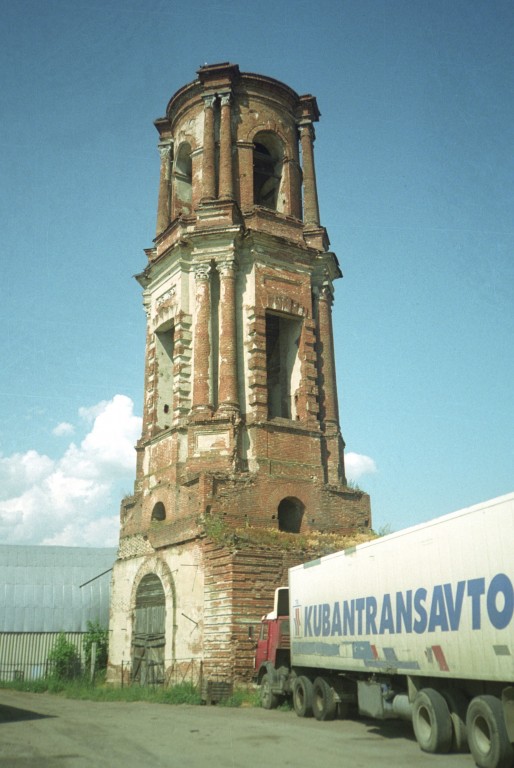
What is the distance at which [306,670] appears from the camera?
587 inches

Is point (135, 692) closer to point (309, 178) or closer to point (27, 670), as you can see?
point (27, 670)

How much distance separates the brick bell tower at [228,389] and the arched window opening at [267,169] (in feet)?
0.25

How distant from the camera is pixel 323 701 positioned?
1365 centimetres

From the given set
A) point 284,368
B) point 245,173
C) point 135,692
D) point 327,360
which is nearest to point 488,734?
point 135,692

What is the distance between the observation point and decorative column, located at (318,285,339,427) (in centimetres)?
2389

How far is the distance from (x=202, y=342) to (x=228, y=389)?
1.91 metres

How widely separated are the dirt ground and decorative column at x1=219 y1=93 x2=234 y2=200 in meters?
16.6

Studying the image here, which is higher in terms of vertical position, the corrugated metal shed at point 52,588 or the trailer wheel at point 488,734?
the corrugated metal shed at point 52,588

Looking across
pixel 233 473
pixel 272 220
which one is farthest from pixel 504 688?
pixel 272 220

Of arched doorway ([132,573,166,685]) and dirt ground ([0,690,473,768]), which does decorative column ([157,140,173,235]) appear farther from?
dirt ground ([0,690,473,768])

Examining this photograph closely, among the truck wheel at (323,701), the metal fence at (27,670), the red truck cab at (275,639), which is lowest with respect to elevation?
the metal fence at (27,670)

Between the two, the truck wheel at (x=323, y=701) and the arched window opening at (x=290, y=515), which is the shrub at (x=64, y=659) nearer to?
the arched window opening at (x=290, y=515)

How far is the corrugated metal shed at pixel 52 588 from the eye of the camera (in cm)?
3259

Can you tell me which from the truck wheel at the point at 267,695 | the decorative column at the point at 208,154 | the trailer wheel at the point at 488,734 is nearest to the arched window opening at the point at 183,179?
the decorative column at the point at 208,154
